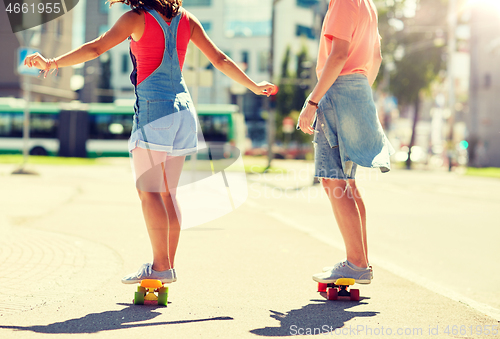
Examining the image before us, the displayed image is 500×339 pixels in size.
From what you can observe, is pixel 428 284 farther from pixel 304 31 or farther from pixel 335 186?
pixel 304 31

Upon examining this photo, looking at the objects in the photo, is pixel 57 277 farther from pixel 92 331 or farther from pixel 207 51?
pixel 207 51

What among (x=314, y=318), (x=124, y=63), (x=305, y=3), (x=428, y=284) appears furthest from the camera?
(x=305, y=3)

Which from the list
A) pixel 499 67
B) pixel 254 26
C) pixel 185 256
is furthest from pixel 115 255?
pixel 254 26

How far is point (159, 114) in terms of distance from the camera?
3092mm

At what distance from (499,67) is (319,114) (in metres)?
41.3

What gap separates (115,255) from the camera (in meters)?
4.43

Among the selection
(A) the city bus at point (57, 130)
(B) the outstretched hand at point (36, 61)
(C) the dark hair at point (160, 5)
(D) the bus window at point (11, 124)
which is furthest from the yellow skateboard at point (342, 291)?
(D) the bus window at point (11, 124)

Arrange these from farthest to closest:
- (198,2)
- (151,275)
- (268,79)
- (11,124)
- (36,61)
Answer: (198,2) → (268,79) → (11,124) → (151,275) → (36,61)

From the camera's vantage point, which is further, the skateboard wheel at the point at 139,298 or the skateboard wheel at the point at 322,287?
the skateboard wheel at the point at 322,287

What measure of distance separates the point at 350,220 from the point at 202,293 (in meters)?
0.97

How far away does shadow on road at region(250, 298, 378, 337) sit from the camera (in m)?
2.61

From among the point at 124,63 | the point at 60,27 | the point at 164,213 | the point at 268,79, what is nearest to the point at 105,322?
the point at 164,213

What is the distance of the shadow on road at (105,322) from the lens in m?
2.52

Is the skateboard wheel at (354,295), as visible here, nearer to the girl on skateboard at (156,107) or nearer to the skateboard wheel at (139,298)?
the girl on skateboard at (156,107)
